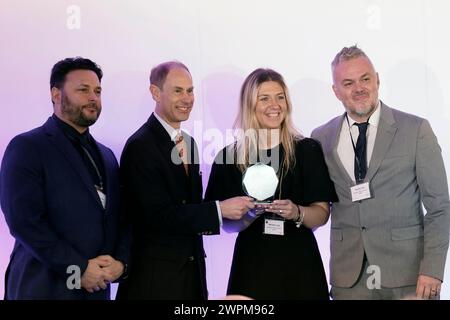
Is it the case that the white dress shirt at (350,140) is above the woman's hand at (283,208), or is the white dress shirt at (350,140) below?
above

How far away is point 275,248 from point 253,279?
0.19 meters

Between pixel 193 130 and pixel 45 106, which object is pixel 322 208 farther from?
pixel 45 106

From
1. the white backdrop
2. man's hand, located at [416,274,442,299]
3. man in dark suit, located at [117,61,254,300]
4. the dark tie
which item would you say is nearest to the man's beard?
man in dark suit, located at [117,61,254,300]

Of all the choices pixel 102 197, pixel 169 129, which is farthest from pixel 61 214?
pixel 169 129

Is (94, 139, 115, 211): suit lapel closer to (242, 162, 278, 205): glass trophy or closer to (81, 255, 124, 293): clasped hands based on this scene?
(81, 255, 124, 293): clasped hands

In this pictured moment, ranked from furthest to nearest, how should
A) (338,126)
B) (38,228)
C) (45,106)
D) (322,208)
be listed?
(45,106) → (338,126) → (322,208) → (38,228)

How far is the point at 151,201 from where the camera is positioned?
2.85m

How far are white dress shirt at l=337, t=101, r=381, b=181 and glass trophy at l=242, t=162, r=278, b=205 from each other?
43 cm

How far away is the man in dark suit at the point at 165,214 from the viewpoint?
9.32ft

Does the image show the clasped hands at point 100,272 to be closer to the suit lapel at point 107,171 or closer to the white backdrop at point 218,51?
the suit lapel at point 107,171

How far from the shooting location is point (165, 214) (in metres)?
2.82

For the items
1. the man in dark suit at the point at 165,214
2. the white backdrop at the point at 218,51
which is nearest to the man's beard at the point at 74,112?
the man in dark suit at the point at 165,214

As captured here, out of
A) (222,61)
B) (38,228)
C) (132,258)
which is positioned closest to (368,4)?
(222,61)

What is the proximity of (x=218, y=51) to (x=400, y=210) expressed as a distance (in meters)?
1.59
